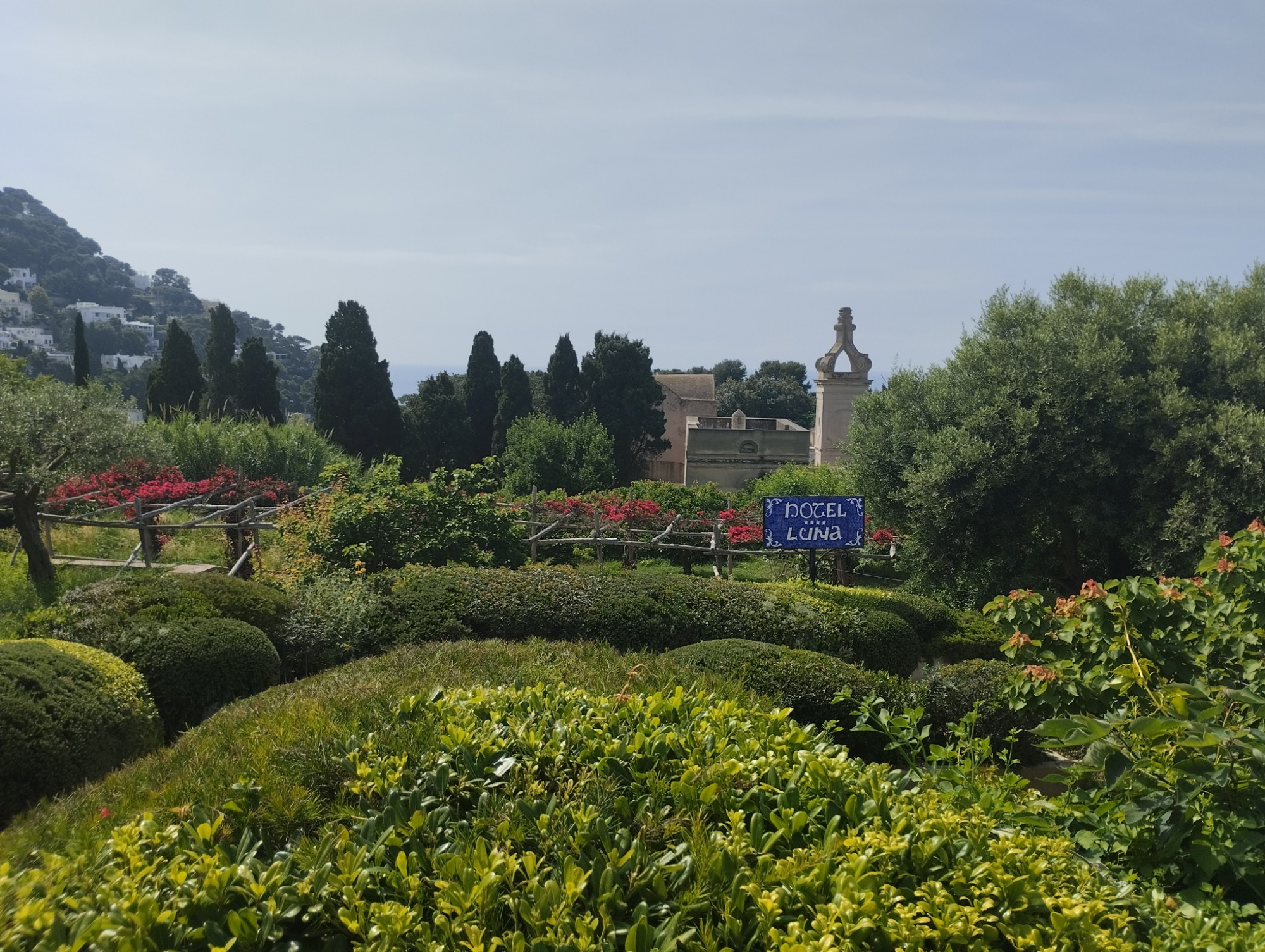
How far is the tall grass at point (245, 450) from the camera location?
A: 806 inches

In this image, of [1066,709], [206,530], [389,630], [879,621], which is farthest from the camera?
[206,530]

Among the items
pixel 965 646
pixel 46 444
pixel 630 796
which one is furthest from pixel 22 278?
pixel 630 796

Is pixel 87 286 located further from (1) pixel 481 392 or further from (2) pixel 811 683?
(2) pixel 811 683

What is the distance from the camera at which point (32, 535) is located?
1116 centimetres

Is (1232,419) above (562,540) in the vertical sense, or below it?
above

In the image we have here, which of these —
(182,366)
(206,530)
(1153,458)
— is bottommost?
(206,530)

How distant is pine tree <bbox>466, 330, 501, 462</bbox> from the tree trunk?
22.1 m

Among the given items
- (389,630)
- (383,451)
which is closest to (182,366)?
(383,451)

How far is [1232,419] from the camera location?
1209cm

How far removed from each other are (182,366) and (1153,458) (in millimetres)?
29902

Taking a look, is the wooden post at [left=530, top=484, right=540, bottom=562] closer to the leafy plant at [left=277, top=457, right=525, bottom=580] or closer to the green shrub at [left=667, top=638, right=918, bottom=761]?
the leafy plant at [left=277, top=457, right=525, bottom=580]

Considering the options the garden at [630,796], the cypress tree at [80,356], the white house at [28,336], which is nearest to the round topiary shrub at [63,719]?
the garden at [630,796]

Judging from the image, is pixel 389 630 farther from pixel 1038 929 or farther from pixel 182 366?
pixel 182 366

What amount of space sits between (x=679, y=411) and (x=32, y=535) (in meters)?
33.2
